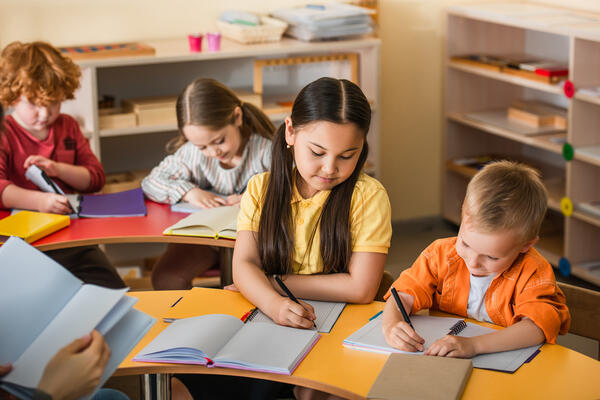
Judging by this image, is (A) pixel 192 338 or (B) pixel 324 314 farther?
(B) pixel 324 314

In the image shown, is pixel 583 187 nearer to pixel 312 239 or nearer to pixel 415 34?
pixel 415 34

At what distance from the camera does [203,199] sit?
8.50 feet

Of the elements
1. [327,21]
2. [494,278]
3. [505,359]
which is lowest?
[505,359]

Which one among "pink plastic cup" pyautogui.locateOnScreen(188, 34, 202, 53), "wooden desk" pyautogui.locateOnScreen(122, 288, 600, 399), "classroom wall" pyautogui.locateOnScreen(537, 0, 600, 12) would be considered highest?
"classroom wall" pyautogui.locateOnScreen(537, 0, 600, 12)

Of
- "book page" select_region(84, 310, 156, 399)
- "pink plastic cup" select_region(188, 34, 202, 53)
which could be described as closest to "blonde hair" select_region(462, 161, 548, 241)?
"book page" select_region(84, 310, 156, 399)

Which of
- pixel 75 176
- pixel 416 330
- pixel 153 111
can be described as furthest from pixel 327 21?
pixel 416 330

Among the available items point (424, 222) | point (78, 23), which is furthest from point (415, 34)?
point (78, 23)

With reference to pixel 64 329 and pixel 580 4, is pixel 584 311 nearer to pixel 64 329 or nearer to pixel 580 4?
pixel 64 329

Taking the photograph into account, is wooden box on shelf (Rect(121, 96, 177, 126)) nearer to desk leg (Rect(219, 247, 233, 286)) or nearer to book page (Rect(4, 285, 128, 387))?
desk leg (Rect(219, 247, 233, 286))

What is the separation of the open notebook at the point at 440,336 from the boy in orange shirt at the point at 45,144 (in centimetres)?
129

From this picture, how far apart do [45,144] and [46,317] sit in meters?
1.58

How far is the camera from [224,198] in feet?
8.63

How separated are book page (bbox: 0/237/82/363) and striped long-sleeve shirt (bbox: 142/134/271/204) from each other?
4.00 feet

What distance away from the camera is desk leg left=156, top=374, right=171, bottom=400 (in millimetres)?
1608
